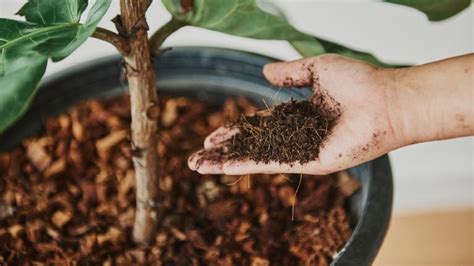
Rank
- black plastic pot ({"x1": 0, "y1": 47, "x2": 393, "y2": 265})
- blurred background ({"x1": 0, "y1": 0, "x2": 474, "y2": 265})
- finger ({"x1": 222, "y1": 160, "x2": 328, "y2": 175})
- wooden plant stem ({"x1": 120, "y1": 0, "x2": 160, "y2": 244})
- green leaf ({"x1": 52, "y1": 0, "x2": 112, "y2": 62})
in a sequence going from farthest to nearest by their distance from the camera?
blurred background ({"x1": 0, "y1": 0, "x2": 474, "y2": 265}) < black plastic pot ({"x1": 0, "y1": 47, "x2": 393, "y2": 265}) < finger ({"x1": 222, "y1": 160, "x2": 328, "y2": 175}) < wooden plant stem ({"x1": 120, "y1": 0, "x2": 160, "y2": 244}) < green leaf ({"x1": 52, "y1": 0, "x2": 112, "y2": 62})

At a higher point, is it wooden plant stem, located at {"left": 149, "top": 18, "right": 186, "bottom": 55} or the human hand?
wooden plant stem, located at {"left": 149, "top": 18, "right": 186, "bottom": 55}

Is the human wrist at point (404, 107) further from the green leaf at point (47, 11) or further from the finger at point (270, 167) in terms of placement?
the green leaf at point (47, 11)

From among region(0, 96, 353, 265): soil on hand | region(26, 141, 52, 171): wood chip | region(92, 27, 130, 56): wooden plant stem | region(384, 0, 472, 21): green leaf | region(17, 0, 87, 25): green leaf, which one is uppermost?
region(17, 0, 87, 25): green leaf

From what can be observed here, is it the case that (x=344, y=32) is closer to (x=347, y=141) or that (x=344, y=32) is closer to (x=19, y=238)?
(x=347, y=141)

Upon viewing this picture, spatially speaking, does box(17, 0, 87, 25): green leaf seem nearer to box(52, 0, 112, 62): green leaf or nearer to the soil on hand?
box(52, 0, 112, 62): green leaf

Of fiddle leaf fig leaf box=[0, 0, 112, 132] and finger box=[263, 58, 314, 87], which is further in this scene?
finger box=[263, 58, 314, 87]

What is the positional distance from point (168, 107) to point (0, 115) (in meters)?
0.45

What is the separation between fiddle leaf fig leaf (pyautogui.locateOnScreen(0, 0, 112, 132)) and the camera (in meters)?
0.63

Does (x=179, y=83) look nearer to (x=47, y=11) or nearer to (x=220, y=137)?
(x=220, y=137)

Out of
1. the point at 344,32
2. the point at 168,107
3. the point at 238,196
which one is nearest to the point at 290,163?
the point at 238,196

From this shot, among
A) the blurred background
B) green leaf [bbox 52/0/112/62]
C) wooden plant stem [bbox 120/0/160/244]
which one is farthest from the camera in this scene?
the blurred background

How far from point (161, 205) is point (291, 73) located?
28 cm

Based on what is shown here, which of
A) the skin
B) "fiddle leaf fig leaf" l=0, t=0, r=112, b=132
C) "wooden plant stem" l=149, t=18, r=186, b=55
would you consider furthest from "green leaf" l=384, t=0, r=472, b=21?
"fiddle leaf fig leaf" l=0, t=0, r=112, b=132

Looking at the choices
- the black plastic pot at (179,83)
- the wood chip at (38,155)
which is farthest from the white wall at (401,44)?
the wood chip at (38,155)
